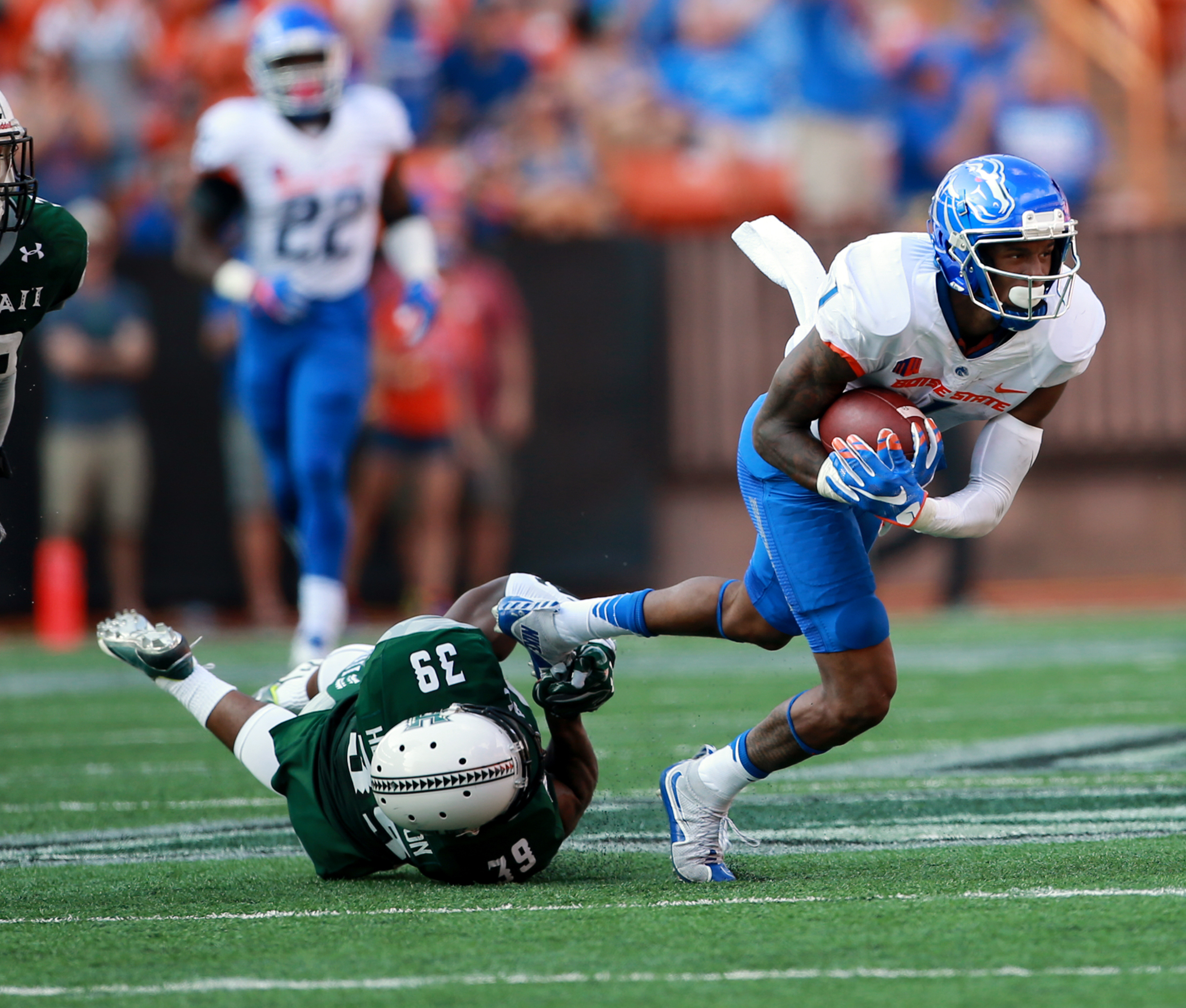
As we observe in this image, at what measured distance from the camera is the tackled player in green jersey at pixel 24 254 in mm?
3369

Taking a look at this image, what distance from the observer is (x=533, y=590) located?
4051 mm

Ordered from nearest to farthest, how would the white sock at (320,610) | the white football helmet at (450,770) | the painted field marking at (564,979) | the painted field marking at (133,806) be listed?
the painted field marking at (564,979) → the white football helmet at (450,770) → the painted field marking at (133,806) → the white sock at (320,610)

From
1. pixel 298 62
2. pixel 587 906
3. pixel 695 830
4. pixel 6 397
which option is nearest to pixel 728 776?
pixel 695 830

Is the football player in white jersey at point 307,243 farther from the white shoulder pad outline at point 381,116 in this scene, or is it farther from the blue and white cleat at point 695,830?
the blue and white cleat at point 695,830

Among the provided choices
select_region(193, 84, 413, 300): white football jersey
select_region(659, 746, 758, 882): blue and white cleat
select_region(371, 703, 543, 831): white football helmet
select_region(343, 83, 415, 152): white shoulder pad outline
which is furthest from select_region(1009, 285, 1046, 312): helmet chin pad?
select_region(343, 83, 415, 152): white shoulder pad outline

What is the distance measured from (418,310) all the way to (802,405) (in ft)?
10.8

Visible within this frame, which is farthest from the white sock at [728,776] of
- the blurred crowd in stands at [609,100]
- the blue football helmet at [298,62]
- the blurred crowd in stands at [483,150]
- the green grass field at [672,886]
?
the blurred crowd in stands at [609,100]

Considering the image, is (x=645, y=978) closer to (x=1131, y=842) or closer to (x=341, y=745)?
(x=341, y=745)

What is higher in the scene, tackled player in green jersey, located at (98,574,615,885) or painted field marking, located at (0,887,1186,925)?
tackled player in green jersey, located at (98,574,615,885)

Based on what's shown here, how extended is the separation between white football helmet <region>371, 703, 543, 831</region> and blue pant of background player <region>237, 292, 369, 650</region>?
10.0ft

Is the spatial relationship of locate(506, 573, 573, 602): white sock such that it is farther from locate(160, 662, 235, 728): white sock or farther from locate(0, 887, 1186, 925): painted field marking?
locate(0, 887, 1186, 925): painted field marking

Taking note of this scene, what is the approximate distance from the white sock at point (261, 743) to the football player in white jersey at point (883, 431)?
845 mm

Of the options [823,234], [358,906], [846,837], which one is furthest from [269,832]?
[823,234]

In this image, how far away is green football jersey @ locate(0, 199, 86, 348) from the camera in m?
3.45
